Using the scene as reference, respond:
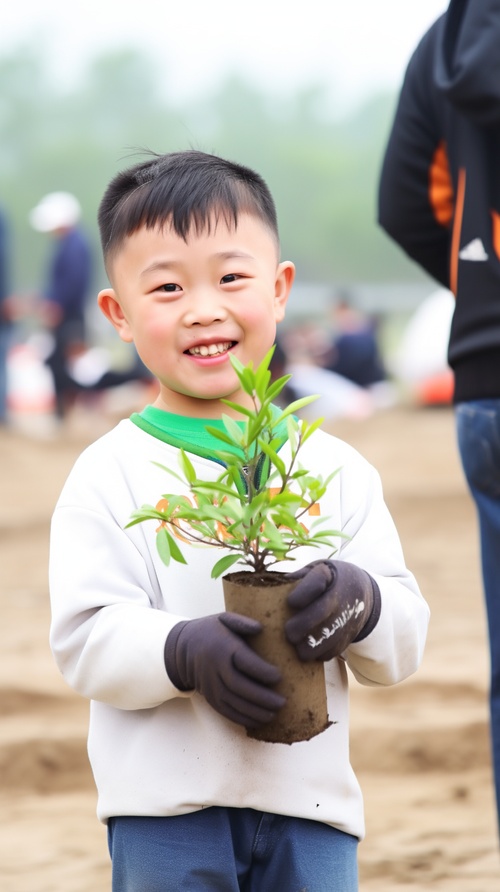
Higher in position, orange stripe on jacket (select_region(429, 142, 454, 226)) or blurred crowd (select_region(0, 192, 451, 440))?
orange stripe on jacket (select_region(429, 142, 454, 226))

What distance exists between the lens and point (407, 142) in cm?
281

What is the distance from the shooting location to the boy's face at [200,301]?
5.72ft

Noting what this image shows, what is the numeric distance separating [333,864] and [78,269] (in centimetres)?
1002

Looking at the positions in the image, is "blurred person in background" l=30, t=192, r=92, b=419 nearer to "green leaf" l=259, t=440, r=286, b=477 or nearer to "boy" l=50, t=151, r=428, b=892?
"boy" l=50, t=151, r=428, b=892

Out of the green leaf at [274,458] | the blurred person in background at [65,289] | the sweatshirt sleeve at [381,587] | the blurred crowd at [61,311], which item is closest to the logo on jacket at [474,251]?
the sweatshirt sleeve at [381,587]

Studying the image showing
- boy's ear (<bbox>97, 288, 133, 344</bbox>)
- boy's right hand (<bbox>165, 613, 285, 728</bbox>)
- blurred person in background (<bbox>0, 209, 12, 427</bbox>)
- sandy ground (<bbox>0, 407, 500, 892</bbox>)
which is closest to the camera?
boy's right hand (<bbox>165, 613, 285, 728</bbox>)

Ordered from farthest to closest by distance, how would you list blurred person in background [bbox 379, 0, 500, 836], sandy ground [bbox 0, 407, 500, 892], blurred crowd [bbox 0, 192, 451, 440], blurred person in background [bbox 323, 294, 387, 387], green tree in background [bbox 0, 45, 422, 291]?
green tree in background [bbox 0, 45, 422, 291], blurred person in background [bbox 323, 294, 387, 387], blurred crowd [bbox 0, 192, 451, 440], sandy ground [bbox 0, 407, 500, 892], blurred person in background [bbox 379, 0, 500, 836]

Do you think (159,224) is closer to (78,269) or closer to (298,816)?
(298,816)

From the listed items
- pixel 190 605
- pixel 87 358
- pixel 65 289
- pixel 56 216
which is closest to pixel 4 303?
pixel 65 289

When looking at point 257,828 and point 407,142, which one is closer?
point 257,828

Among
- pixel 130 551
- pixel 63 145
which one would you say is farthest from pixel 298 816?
pixel 63 145

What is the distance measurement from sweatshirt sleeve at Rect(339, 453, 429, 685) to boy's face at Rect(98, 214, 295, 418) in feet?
0.75

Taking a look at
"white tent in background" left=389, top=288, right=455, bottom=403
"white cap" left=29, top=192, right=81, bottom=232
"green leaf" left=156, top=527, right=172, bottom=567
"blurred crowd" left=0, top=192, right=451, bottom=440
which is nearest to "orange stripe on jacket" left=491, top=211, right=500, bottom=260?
"green leaf" left=156, top=527, right=172, bottom=567

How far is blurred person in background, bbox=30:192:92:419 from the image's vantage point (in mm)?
11367
